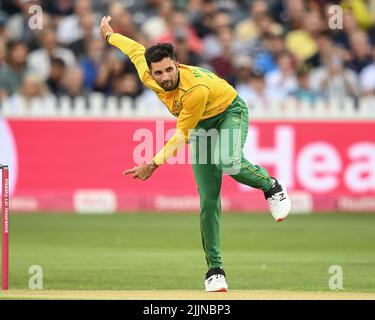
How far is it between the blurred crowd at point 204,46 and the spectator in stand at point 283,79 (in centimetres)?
2

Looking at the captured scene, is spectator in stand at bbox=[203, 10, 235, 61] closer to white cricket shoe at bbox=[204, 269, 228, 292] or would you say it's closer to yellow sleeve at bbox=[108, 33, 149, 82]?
yellow sleeve at bbox=[108, 33, 149, 82]

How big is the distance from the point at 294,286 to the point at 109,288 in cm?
180

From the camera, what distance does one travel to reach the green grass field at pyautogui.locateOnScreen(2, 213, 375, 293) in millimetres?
12383

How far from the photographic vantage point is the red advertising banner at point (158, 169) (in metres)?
19.7

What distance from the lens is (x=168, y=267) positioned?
13.7 metres

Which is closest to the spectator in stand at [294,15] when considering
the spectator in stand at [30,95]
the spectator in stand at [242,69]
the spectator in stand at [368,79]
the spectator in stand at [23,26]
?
the spectator in stand at [242,69]

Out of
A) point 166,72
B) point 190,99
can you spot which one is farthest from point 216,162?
point 166,72

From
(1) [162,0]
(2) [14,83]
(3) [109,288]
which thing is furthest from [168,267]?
(1) [162,0]

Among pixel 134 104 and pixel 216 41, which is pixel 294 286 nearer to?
pixel 134 104

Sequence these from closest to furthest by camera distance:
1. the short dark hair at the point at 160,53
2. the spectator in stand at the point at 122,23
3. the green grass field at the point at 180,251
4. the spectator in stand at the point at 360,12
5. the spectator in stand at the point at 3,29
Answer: the short dark hair at the point at 160,53 → the green grass field at the point at 180,251 → the spectator in stand at the point at 122,23 → the spectator in stand at the point at 3,29 → the spectator in stand at the point at 360,12

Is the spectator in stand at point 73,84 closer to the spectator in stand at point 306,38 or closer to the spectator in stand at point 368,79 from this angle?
the spectator in stand at point 306,38

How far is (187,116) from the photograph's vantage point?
34.5ft

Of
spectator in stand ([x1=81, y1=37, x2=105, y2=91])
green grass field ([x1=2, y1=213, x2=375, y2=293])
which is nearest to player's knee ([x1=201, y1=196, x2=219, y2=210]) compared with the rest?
green grass field ([x1=2, y1=213, x2=375, y2=293])

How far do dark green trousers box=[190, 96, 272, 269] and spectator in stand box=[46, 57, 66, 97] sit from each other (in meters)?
10.3
